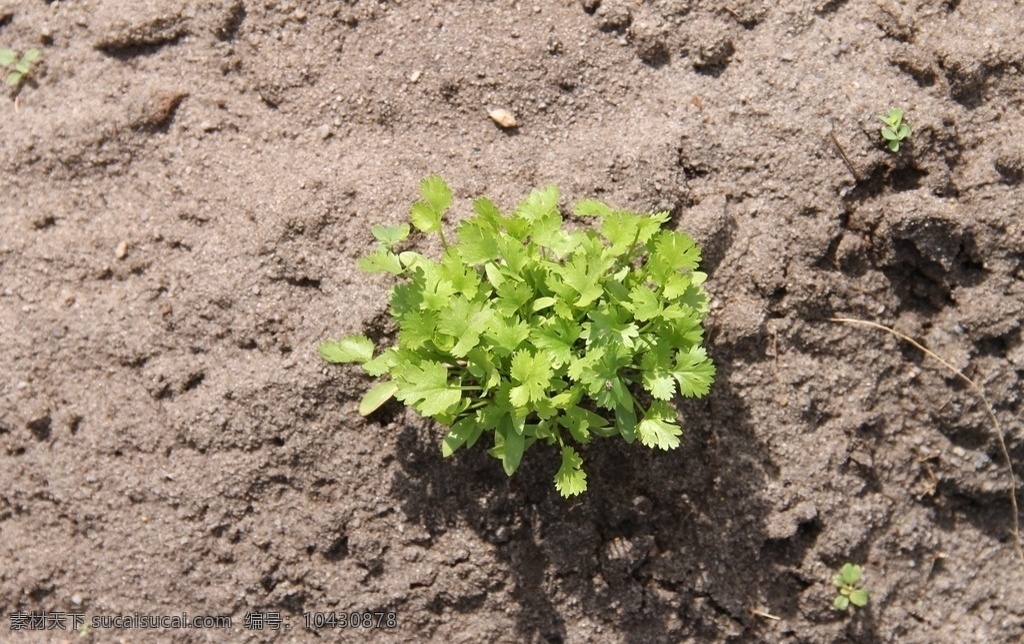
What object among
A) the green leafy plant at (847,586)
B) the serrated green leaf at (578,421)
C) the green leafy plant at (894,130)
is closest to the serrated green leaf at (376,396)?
the serrated green leaf at (578,421)

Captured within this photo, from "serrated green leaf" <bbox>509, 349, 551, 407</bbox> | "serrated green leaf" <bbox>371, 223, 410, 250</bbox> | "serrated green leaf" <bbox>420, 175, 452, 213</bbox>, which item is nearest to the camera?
"serrated green leaf" <bbox>509, 349, 551, 407</bbox>

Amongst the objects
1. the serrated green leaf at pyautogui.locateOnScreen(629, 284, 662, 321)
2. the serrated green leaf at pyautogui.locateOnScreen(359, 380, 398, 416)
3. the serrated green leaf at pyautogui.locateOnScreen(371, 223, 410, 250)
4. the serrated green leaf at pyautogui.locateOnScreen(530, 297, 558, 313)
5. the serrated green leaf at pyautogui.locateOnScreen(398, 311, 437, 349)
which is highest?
the serrated green leaf at pyautogui.locateOnScreen(629, 284, 662, 321)

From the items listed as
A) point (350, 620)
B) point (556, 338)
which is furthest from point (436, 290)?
point (350, 620)

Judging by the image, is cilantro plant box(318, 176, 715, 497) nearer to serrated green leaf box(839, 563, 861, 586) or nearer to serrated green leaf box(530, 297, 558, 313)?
serrated green leaf box(530, 297, 558, 313)

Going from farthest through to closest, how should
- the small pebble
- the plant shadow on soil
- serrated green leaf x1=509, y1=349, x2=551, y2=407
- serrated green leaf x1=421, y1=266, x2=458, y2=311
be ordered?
the small pebble
the plant shadow on soil
serrated green leaf x1=421, y1=266, x2=458, y2=311
serrated green leaf x1=509, y1=349, x2=551, y2=407

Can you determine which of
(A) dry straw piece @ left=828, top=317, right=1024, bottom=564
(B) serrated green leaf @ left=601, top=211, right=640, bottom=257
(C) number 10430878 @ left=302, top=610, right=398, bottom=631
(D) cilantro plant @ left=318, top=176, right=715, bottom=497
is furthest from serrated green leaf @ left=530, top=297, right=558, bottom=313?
(C) number 10430878 @ left=302, top=610, right=398, bottom=631

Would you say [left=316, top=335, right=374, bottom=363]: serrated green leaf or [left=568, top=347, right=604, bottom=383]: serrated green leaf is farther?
[left=316, top=335, right=374, bottom=363]: serrated green leaf

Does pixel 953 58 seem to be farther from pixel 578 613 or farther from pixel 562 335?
pixel 578 613
